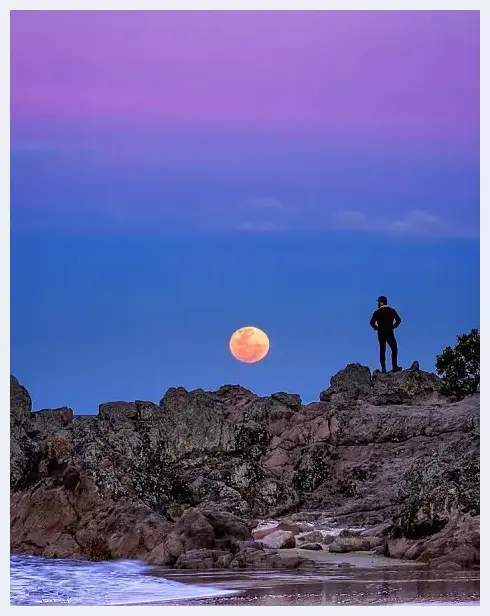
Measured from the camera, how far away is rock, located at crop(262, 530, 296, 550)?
69.7 ft

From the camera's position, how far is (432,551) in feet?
65.2

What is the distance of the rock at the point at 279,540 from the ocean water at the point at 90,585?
1.96 metres

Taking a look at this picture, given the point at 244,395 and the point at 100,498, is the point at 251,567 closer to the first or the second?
the point at 100,498

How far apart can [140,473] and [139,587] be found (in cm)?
468

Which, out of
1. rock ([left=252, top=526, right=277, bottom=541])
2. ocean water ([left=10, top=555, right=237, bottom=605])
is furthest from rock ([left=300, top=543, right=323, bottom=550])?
ocean water ([left=10, top=555, right=237, bottom=605])

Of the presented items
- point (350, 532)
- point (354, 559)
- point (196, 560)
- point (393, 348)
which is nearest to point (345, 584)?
point (354, 559)

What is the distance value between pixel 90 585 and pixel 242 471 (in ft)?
18.1

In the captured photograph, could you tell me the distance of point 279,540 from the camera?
840 inches

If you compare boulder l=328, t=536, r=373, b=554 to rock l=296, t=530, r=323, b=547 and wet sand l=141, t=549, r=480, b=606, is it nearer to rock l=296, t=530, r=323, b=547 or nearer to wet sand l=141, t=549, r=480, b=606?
wet sand l=141, t=549, r=480, b=606

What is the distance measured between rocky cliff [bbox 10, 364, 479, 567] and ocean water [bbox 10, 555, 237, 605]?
53 centimetres

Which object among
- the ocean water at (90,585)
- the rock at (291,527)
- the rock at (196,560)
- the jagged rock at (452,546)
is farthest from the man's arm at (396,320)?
the ocean water at (90,585)
